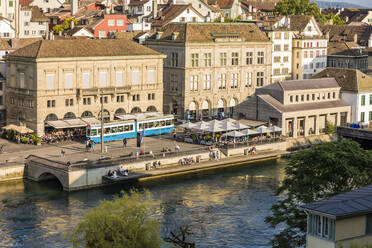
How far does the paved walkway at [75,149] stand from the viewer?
94750mm

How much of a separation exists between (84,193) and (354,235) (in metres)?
45.5

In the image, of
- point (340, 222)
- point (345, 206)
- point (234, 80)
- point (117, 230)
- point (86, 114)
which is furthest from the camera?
point (234, 80)

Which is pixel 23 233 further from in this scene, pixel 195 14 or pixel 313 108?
pixel 195 14

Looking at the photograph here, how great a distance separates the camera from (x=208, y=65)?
12650 centimetres

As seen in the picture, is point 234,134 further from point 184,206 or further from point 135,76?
point 184,206

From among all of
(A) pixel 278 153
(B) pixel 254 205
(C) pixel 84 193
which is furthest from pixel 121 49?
(B) pixel 254 205

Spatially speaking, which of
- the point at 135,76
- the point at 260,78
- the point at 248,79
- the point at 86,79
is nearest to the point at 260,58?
the point at 260,78

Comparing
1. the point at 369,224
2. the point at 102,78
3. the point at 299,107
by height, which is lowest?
the point at 299,107

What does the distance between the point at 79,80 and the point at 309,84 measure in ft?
110

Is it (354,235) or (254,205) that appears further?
(254,205)

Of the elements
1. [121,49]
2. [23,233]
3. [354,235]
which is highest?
[121,49]

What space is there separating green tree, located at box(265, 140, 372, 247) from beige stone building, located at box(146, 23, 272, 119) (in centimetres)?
6152

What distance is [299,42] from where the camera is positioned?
14450cm

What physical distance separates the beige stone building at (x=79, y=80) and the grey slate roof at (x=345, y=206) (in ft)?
197
